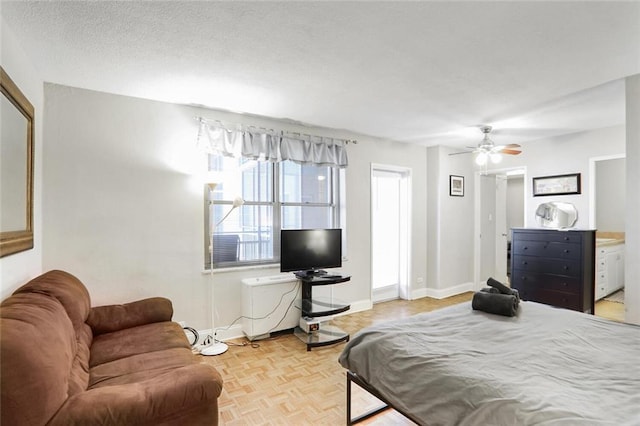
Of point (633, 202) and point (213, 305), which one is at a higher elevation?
point (633, 202)

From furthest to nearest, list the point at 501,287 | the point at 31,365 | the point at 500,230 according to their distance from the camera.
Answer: the point at 500,230, the point at 501,287, the point at 31,365

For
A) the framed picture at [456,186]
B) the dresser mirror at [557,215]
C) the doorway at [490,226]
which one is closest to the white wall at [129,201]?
the framed picture at [456,186]

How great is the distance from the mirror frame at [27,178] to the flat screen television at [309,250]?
2038mm

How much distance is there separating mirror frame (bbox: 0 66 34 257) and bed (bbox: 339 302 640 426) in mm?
2113

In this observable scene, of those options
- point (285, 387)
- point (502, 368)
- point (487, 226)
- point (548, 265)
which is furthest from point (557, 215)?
point (285, 387)

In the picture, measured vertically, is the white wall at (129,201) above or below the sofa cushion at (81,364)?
above

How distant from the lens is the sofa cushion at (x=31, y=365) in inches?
43.5

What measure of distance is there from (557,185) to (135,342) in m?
5.58

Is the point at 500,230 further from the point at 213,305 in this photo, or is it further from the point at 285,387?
the point at 213,305

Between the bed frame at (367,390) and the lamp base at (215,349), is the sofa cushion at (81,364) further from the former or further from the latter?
the bed frame at (367,390)

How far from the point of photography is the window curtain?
10.8ft

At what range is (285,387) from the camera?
247cm

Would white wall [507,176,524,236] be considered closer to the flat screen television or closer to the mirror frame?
the flat screen television

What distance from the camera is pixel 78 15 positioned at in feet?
5.89
